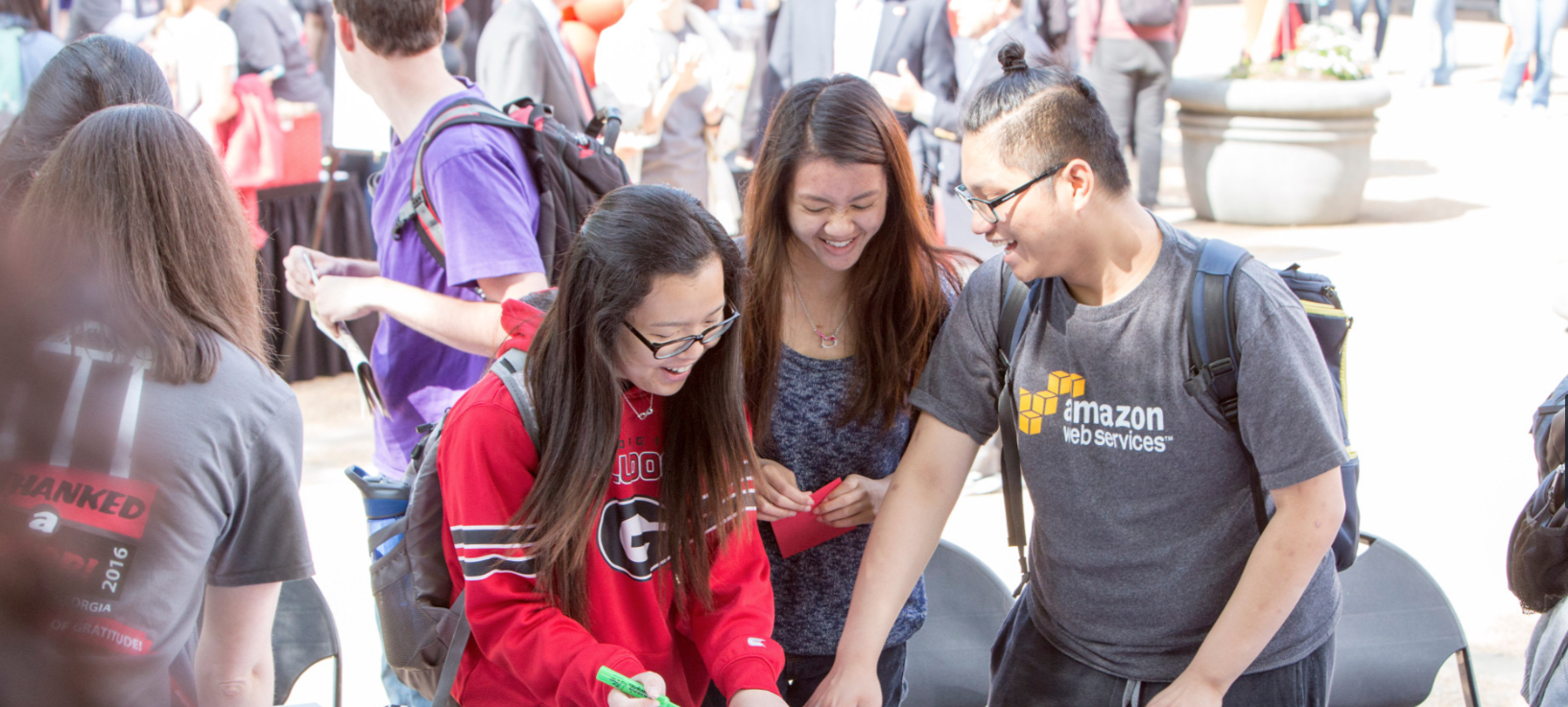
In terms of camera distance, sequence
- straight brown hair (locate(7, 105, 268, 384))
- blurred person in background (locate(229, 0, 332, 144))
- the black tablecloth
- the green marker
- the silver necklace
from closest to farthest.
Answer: straight brown hair (locate(7, 105, 268, 384)) < the green marker < the silver necklace < blurred person in background (locate(229, 0, 332, 144)) < the black tablecloth

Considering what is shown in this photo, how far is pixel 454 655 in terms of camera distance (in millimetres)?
1644

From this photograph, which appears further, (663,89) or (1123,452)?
(663,89)

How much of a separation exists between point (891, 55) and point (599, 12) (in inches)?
60.2

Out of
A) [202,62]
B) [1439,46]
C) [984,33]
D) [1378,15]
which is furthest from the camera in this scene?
[1378,15]

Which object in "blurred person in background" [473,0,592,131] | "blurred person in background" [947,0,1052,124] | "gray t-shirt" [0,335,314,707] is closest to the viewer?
"gray t-shirt" [0,335,314,707]

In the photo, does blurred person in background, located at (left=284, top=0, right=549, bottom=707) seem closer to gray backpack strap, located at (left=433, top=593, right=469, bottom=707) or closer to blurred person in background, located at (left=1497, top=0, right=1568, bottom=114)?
gray backpack strap, located at (left=433, top=593, right=469, bottom=707)

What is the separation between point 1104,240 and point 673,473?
0.72m

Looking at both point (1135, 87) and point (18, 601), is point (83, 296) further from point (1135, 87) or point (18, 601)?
point (1135, 87)

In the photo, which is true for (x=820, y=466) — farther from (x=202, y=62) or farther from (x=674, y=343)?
(x=202, y=62)

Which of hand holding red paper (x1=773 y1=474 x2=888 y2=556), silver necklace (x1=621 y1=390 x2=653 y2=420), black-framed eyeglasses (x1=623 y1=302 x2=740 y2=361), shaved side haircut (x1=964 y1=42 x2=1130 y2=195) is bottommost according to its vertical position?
hand holding red paper (x1=773 y1=474 x2=888 y2=556)

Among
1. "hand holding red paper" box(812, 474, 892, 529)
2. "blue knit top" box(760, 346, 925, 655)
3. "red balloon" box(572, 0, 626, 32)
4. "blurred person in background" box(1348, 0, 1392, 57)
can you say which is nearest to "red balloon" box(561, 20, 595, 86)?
"red balloon" box(572, 0, 626, 32)

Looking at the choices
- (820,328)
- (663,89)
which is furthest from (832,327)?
(663,89)

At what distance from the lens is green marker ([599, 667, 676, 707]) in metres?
1.48

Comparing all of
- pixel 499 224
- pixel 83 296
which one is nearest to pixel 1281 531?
pixel 499 224
